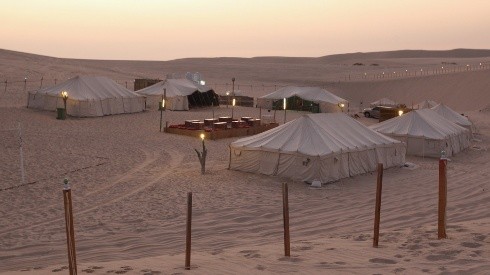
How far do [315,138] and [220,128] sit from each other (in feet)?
34.5

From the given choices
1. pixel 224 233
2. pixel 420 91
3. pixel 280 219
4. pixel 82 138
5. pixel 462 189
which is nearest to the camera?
pixel 224 233

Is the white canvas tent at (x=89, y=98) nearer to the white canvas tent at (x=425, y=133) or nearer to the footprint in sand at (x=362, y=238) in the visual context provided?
the white canvas tent at (x=425, y=133)

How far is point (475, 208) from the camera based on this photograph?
15297 millimetres

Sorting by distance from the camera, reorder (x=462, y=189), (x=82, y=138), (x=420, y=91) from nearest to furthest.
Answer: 1. (x=462, y=189)
2. (x=82, y=138)
3. (x=420, y=91)

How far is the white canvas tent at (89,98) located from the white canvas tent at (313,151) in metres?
17.7

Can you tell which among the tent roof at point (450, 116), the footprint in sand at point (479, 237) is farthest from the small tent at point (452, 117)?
the footprint in sand at point (479, 237)

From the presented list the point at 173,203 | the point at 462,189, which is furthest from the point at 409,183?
the point at 173,203

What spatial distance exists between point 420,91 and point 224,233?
177 feet

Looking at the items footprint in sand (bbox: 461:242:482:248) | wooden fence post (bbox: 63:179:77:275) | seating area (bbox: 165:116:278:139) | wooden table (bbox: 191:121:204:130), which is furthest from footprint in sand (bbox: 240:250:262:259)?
wooden table (bbox: 191:121:204:130)

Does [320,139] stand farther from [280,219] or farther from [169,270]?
[169,270]

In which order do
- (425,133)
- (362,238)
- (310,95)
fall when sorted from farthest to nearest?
(310,95) < (425,133) < (362,238)

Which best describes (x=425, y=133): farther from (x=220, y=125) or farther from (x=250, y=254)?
(x=250, y=254)

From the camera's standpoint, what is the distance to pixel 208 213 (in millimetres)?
14688

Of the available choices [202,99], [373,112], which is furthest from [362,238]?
[202,99]
